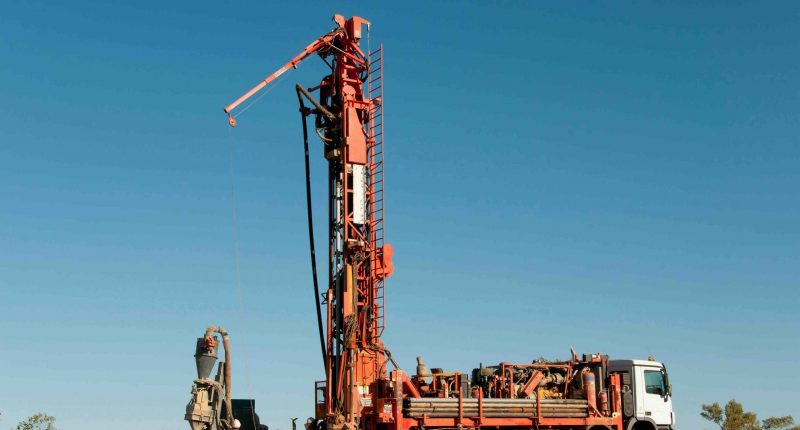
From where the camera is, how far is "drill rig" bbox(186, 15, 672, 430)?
104 ft

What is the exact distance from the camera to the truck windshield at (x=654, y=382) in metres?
36.4

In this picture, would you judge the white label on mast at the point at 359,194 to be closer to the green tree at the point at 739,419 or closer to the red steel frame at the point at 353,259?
the red steel frame at the point at 353,259

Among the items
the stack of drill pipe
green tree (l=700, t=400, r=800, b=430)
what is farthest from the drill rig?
green tree (l=700, t=400, r=800, b=430)

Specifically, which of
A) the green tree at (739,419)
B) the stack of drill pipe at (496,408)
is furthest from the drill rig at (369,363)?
the green tree at (739,419)

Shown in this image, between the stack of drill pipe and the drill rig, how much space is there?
0.03m

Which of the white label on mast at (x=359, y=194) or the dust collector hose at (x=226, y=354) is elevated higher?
the white label on mast at (x=359, y=194)

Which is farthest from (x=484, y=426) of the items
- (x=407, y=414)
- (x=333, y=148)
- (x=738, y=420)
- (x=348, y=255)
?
(x=738, y=420)

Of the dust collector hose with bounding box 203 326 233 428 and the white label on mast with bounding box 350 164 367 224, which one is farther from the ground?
the white label on mast with bounding box 350 164 367 224

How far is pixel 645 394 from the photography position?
119 ft

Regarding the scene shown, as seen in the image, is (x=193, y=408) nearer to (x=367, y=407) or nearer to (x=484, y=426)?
(x=367, y=407)

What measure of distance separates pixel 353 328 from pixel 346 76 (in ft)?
33.0

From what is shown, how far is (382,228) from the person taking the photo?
38.2 m

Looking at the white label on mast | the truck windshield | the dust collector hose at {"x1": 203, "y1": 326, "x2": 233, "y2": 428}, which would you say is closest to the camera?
the dust collector hose at {"x1": 203, "y1": 326, "x2": 233, "y2": 428}

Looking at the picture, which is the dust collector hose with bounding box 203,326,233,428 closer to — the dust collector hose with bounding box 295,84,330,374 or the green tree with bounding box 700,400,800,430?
the dust collector hose with bounding box 295,84,330,374
